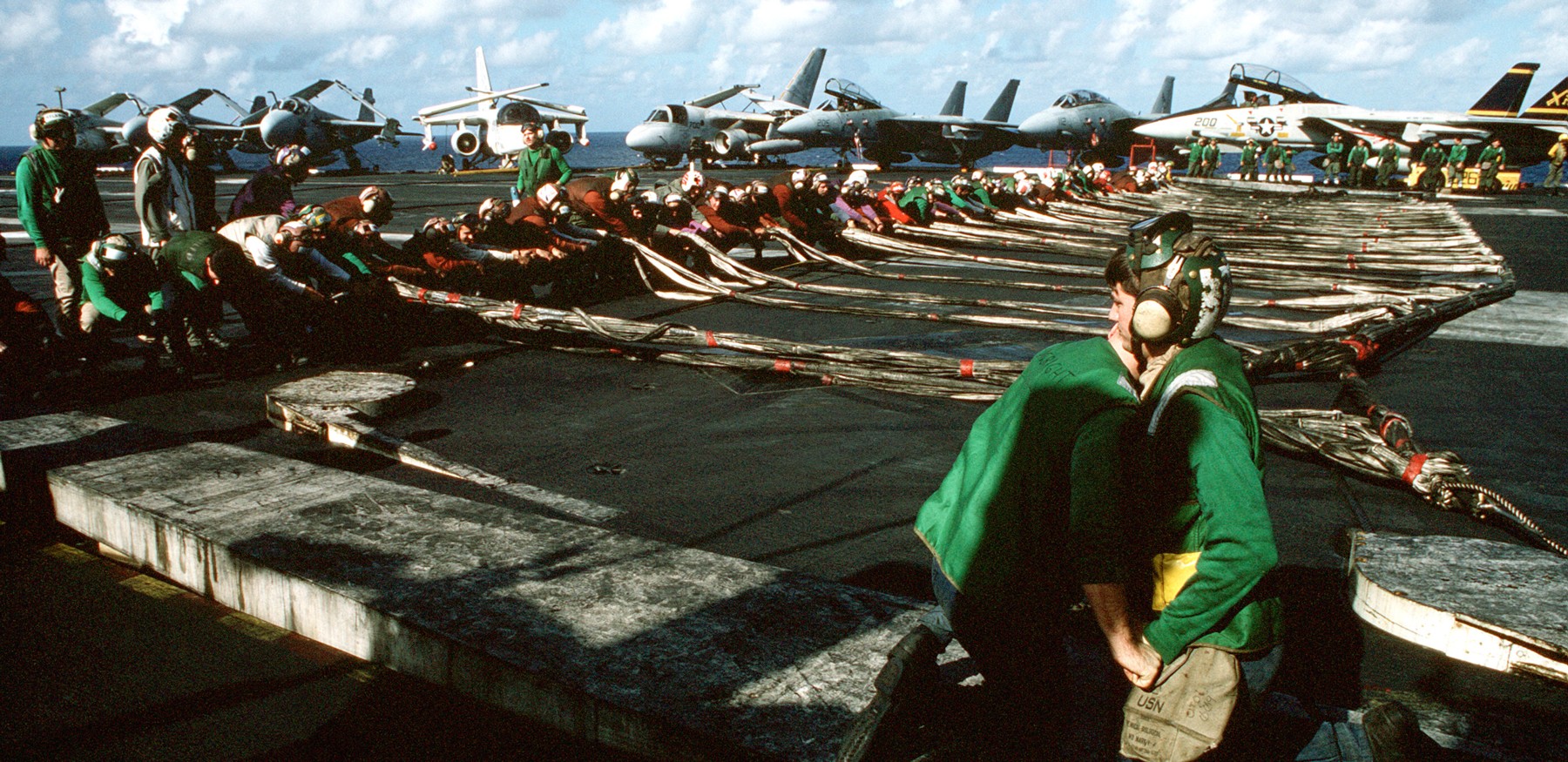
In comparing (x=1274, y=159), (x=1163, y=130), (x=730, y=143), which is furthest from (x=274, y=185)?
(x=1163, y=130)

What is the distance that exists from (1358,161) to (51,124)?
42574 millimetres

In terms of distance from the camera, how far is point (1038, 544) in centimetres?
186

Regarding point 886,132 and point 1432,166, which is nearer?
point 1432,166

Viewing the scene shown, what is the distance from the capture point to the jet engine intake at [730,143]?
4394 cm

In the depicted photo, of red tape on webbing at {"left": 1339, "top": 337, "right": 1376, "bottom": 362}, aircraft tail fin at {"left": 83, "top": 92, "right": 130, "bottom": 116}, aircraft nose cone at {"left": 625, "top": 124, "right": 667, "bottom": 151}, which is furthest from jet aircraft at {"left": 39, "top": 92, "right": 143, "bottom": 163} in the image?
red tape on webbing at {"left": 1339, "top": 337, "right": 1376, "bottom": 362}

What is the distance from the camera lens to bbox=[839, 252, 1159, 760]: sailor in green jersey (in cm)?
173

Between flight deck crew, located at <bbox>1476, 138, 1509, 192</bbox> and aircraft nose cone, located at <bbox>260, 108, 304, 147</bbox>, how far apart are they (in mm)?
48244

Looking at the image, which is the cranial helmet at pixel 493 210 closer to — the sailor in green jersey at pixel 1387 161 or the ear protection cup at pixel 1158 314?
the ear protection cup at pixel 1158 314

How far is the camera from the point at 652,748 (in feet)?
8.52

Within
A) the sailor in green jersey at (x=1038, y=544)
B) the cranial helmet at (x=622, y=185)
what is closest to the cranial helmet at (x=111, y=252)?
the cranial helmet at (x=622, y=185)

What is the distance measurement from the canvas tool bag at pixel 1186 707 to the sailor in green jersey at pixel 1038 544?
6 cm

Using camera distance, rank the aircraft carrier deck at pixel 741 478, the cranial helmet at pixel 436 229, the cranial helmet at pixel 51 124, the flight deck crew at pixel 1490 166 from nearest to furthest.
Answer: the aircraft carrier deck at pixel 741 478 → the cranial helmet at pixel 51 124 → the cranial helmet at pixel 436 229 → the flight deck crew at pixel 1490 166

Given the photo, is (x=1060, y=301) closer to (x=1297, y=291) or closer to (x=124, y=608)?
(x=1297, y=291)

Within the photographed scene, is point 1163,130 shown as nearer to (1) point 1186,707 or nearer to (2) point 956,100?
(2) point 956,100
